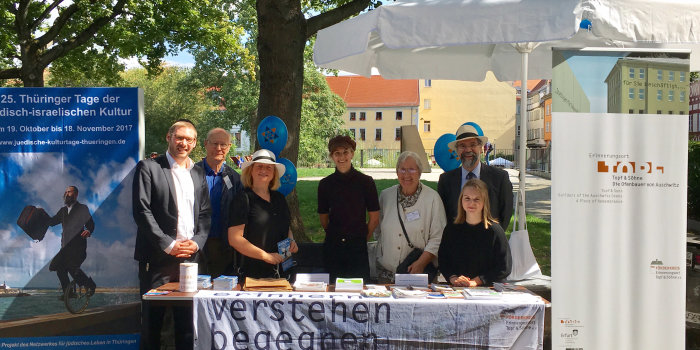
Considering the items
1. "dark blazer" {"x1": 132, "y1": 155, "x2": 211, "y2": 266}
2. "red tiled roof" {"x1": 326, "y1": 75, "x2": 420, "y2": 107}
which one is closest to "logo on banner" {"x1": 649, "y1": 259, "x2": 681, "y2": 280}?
"dark blazer" {"x1": 132, "y1": 155, "x2": 211, "y2": 266}

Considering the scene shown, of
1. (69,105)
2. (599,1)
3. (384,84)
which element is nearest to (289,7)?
(69,105)

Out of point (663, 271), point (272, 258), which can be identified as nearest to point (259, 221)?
point (272, 258)

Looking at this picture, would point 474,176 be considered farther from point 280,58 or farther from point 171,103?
point 171,103

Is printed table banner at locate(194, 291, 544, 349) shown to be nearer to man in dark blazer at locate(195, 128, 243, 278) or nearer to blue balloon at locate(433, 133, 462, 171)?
man in dark blazer at locate(195, 128, 243, 278)

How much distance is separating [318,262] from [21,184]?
2332 mm

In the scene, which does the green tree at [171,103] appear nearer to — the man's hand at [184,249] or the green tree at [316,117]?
the green tree at [316,117]

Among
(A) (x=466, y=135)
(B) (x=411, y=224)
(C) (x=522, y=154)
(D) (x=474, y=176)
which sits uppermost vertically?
(A) (x=466, y=135)

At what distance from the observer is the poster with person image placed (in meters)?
3.26

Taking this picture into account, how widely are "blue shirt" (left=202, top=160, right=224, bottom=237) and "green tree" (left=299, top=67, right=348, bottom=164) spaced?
91.2ft

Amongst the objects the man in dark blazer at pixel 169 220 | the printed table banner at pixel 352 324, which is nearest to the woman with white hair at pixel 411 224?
the printed table banner at pixel 352 324

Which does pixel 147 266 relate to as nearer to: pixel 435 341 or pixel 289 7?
pixel 435 341

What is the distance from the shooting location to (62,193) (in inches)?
162

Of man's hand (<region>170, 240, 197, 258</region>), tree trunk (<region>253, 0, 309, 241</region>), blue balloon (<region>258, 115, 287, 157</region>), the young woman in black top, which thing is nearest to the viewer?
the young woman in black top

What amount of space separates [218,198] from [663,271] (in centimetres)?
298
